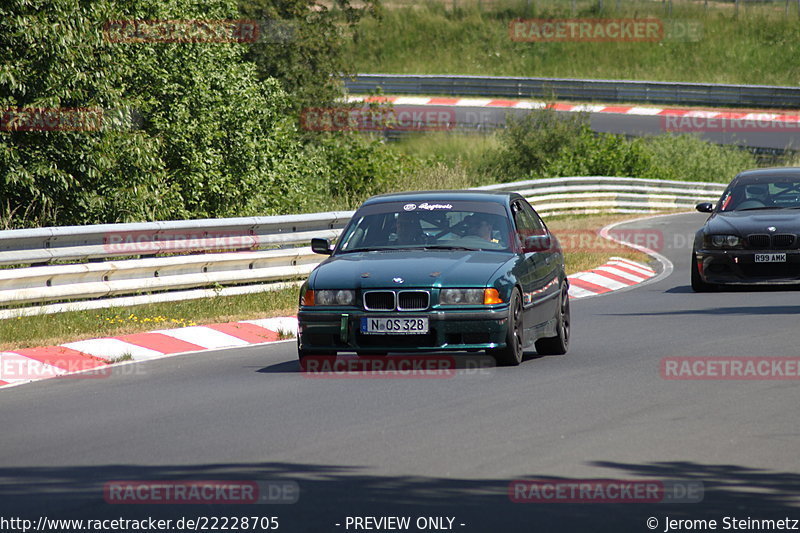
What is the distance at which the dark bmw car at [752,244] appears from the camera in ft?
56.1

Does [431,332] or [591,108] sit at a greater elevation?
[431,332]

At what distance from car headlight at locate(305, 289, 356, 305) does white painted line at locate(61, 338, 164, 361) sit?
2.38m

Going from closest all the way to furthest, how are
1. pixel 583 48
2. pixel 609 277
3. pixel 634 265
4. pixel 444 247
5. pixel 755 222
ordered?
pixel 444 247 < pixel 755 222 < pixel 609 277 < pixel 634 265 < pixel 583 48

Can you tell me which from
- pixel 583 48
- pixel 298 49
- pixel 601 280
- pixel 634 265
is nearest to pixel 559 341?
pixel 601 280

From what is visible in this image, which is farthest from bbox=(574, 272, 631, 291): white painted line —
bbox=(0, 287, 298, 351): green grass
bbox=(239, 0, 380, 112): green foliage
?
bbox=(239, 0, 380, 112): green foliage

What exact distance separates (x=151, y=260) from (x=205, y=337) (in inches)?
78.4

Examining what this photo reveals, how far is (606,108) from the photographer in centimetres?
5119

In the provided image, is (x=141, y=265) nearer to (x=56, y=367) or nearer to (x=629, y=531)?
(x=56, y=367)

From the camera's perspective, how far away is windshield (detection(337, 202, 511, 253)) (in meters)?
11.4

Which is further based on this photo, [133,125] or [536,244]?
[133,125]

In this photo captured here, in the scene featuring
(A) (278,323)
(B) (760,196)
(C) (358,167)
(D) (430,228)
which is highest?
(D) (430,228)

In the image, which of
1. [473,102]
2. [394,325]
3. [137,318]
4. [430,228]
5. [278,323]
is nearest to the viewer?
[394,325]

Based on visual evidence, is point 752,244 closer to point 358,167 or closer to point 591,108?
point 358,167

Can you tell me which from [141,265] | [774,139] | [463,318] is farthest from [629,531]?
[774,139]
